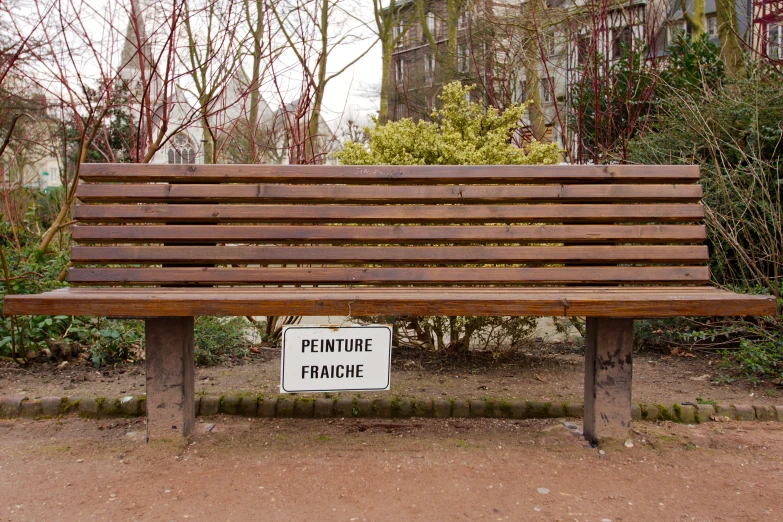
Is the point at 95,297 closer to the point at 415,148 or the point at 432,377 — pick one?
the point at 432,377

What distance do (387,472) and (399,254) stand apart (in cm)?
92

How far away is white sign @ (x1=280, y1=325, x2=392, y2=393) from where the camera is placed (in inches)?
115

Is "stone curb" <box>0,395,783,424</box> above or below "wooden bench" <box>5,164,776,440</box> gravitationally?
below

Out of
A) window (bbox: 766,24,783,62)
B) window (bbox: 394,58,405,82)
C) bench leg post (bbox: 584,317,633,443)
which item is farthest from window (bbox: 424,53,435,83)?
bench leg post (bbox: 584,317,633,443)

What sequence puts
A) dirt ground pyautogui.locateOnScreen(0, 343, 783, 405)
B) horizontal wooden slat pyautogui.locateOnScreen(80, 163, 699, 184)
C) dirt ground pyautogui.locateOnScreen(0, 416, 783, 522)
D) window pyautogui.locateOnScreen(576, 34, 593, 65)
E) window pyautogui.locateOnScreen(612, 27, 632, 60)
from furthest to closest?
window pyautogui.locateOnScreen(612, 27, 632, 60) → window pyautogui.locateOnScreen(576, 34, 593, 65) → dirt ground pyautogui.locateOnScreen(0, 343, 783, 405) → horizontal wooden slat pyautogui.locateOnScreen(80, 163, 699, 184) → dirt ground pyautogui.locateOnScreen(0, 416, 783, 522)

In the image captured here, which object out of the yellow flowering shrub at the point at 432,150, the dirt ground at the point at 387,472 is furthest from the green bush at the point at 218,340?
the yellow flowering shrub at the point at 432,150

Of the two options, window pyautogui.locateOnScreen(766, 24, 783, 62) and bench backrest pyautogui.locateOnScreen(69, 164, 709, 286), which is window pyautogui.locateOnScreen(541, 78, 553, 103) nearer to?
window pyautogui.locateOnScreen(766, 24, 783, 62)

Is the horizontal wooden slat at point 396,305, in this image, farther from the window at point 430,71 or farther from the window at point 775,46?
the window at point 430,71

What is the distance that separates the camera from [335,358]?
2.97 m

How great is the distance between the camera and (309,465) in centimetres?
296

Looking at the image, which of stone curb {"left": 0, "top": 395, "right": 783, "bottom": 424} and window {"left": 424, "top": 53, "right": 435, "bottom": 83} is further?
window {"left": 424, "top": 53, "right": 435, "bottom": 83}

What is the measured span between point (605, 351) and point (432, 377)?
149 cm

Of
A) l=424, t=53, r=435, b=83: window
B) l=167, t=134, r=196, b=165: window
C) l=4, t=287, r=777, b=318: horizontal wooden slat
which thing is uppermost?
l=424, t=53, r=435, b=83: window

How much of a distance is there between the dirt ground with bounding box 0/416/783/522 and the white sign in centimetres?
33
